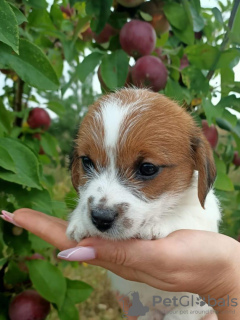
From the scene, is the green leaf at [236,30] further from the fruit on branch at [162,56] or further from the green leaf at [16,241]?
the green leaf at [16,241]

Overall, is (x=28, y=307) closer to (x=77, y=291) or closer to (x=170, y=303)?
(x=77, y=291)

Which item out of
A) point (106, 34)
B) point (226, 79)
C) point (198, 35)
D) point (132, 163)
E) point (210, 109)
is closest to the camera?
point (132, 163)

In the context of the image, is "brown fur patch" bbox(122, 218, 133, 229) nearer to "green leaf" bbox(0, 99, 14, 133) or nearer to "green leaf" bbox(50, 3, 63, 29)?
"green leaf" bbox(0, 99, 14, 133)

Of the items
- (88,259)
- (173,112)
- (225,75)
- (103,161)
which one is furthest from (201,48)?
(88,259)

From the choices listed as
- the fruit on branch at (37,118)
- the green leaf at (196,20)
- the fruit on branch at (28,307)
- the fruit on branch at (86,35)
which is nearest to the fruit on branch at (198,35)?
the green leaf at (196,20)

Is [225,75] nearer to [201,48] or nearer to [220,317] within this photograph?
[201,48]

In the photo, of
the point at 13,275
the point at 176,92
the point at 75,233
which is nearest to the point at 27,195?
the point at 75,233
